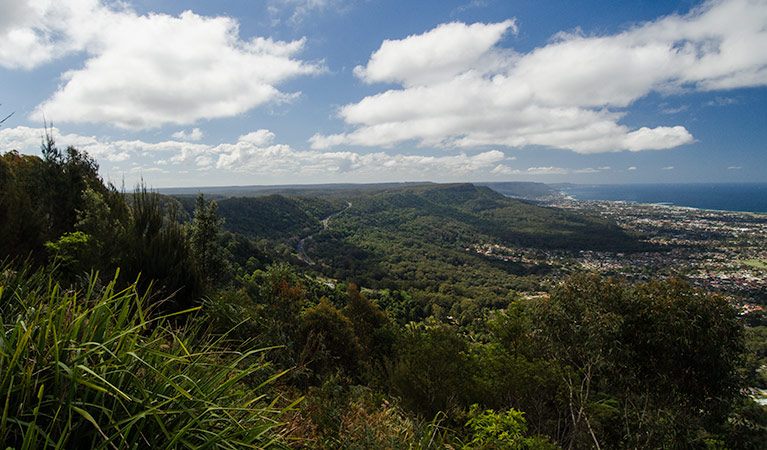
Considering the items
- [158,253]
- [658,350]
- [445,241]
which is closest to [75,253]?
[158,253]

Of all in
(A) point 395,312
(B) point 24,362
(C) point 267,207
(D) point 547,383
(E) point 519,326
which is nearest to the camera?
(B) point 24,362

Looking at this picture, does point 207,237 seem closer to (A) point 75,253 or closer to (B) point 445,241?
(A) point 75,253

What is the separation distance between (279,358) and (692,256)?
11262 centimetres

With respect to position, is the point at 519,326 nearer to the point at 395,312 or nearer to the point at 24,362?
the point at 24,362

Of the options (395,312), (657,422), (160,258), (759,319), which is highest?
(160,258)

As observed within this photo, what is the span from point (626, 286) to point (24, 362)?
11.2 metres

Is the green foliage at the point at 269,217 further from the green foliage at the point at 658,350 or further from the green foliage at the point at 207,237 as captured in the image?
the green foliage at the point at 658,350

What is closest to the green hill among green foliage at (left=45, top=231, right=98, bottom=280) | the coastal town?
the coastal town

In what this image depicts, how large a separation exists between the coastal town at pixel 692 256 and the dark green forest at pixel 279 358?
39396mm

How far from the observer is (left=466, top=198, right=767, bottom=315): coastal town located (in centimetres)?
5259

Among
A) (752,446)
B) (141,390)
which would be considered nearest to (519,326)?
(752,446)

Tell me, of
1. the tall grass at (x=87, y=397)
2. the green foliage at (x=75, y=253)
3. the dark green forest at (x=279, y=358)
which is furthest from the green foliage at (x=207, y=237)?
the tall grass at (x=87, y=397)

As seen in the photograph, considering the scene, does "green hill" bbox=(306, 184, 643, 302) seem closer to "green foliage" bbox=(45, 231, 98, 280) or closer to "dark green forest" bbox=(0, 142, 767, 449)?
"dark green forest" bbox=(0, 142, 767, 449)

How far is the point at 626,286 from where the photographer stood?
8.66 metres
